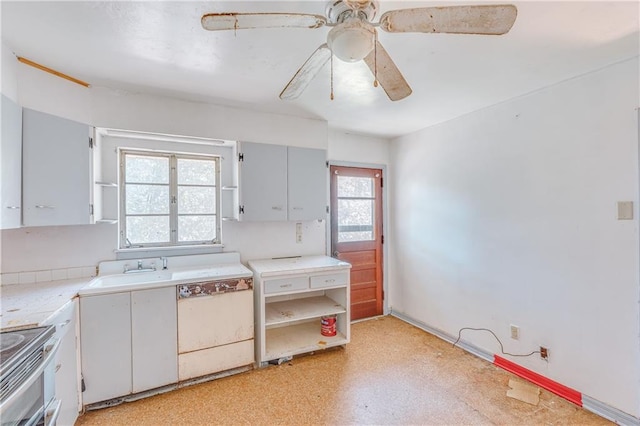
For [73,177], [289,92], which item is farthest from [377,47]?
[73,177]

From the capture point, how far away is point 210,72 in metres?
2.09

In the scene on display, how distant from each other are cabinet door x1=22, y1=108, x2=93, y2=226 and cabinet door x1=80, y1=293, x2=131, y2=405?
62 cm

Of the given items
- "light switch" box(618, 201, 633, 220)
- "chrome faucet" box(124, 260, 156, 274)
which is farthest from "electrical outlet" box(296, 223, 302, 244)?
"light switch" box(618, 201, 633, 220)

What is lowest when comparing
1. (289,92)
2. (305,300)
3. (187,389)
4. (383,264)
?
(187,389)

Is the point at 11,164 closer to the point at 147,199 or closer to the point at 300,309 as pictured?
the point at 147,199

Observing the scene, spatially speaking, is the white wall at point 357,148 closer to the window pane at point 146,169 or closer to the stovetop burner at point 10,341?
the window pane at point 146,169

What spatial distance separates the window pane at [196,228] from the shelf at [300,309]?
0.95 m

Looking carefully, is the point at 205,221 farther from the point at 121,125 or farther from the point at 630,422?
the point at 630,422

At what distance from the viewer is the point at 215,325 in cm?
237

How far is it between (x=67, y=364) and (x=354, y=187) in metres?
3.13

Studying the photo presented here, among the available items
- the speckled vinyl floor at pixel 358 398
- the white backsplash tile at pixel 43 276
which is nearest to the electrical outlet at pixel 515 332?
the speckled vinyl floor at pixel 358 398

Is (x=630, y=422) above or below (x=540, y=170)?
below

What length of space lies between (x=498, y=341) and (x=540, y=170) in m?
1.57

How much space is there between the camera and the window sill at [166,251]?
2.52m
